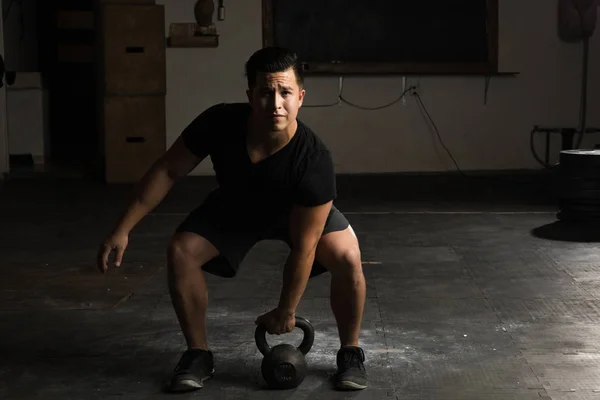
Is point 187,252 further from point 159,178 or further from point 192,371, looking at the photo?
point 192,371

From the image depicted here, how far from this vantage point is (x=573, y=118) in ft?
25.7

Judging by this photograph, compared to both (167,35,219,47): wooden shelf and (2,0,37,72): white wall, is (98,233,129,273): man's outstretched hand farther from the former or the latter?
(2,0,37,72): white wall

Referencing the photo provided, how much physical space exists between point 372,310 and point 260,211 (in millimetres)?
1048

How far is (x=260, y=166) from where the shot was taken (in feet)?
8.40

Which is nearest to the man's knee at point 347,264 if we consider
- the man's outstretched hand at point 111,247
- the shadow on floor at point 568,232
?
the man's outstretched hand at point 111,247

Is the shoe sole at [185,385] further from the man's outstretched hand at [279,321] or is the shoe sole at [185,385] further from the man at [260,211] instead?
the man's outstretched hand at [279,321]

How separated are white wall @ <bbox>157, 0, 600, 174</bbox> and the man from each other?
5.14m

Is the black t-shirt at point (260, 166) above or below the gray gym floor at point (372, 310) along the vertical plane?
above

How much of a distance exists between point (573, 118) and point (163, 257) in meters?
4.54

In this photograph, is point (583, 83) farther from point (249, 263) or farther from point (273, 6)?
point (249, 263)

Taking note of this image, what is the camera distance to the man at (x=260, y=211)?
2482 mm

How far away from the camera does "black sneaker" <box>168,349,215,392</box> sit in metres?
2.61

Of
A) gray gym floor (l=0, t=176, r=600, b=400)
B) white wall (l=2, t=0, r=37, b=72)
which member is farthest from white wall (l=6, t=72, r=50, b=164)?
gray gym floor (l=0, t=176, r=600, b=400)

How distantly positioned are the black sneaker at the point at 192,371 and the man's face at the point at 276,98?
70 cm
